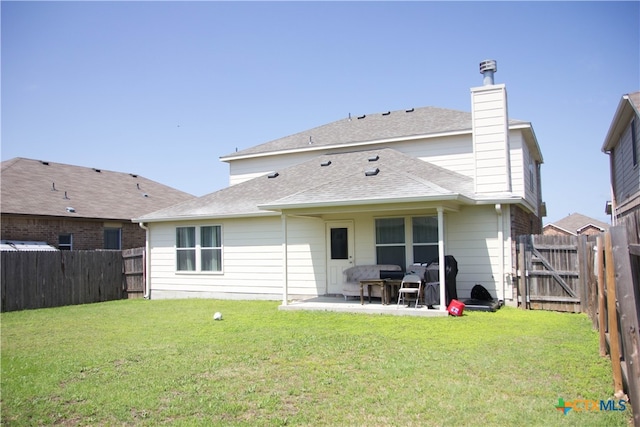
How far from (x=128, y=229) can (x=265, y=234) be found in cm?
1103

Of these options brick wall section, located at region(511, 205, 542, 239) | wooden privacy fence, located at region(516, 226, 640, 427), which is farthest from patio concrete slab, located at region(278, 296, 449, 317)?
brick wall section, located at region(511, 205, 542, 239)

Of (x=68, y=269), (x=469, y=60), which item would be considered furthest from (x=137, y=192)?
(x=469, y=60)

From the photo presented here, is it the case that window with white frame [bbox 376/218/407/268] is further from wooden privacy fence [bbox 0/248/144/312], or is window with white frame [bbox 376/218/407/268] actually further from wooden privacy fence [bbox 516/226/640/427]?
wooden privacy fence [bbox 0/248/144/312]

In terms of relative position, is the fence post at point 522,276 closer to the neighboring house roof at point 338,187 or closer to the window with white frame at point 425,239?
the neighboring house roof at point 338,187

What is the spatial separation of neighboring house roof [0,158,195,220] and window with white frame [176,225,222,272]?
7041mm

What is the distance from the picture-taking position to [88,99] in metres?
15.2

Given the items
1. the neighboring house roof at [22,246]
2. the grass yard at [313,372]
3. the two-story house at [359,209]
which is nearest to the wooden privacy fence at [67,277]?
the two-story house at [359,209]

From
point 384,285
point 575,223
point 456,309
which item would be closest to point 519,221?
point 456,309

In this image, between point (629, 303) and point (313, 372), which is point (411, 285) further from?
point (629, 303)

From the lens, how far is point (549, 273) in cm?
1202

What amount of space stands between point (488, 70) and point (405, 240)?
523cm

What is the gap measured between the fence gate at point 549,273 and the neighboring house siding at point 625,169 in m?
4.38

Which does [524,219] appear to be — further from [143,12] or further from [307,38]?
[143,12]

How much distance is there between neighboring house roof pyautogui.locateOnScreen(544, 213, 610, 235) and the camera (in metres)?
43.4
